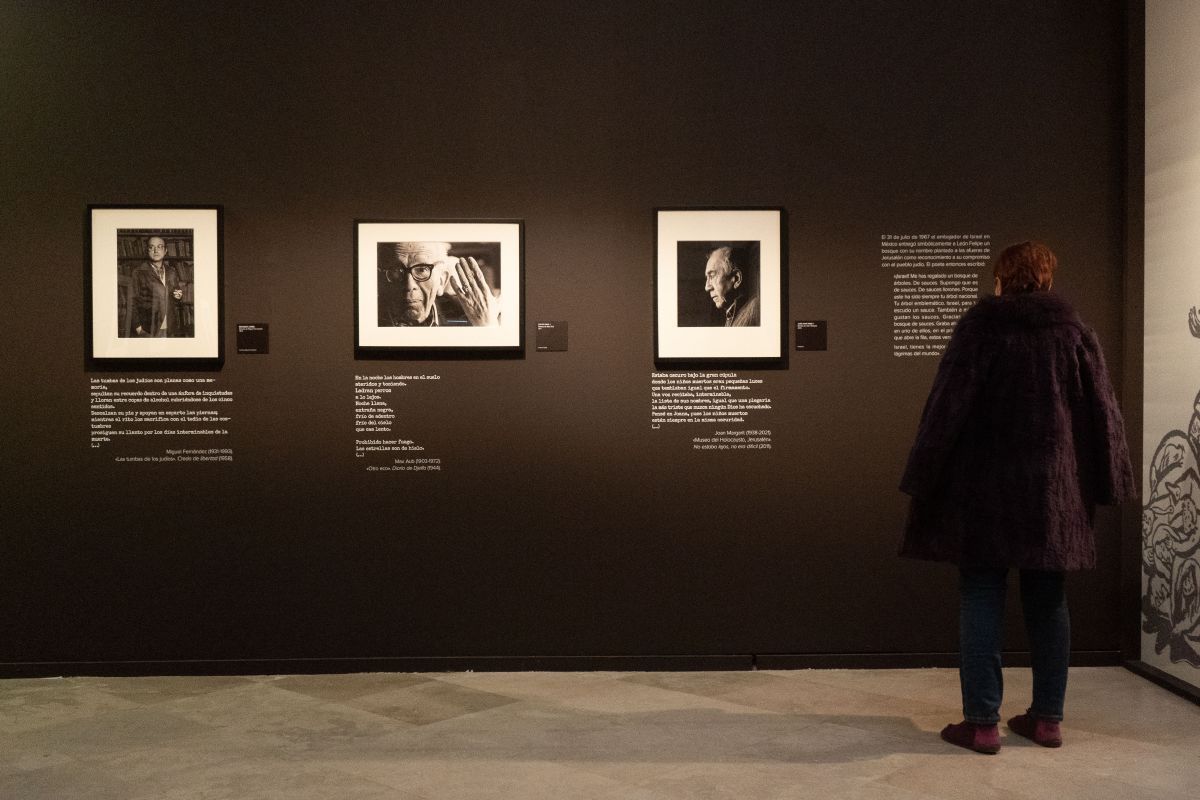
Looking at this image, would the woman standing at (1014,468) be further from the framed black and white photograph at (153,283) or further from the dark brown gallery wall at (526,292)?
the framed black and white photograph at (153,283)

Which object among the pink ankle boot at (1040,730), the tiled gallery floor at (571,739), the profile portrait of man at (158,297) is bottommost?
the tiled gallery floor at (571,739)

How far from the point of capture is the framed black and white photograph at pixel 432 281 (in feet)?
13.3

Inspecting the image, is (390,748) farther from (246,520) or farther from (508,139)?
(508,139)

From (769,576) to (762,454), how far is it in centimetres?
51

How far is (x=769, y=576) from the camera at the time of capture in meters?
4.17

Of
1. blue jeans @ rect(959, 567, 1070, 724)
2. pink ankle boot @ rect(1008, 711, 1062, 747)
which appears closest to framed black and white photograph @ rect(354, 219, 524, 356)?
blue jeans @ rect(959, 567, 1070, 724)

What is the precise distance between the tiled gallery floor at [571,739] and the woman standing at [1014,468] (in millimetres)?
294

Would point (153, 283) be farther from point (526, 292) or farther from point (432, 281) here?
point (526, 292)

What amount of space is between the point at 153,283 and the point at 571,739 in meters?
2.43

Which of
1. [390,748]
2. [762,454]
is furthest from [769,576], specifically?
[390,748]

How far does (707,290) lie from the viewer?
13.4ft

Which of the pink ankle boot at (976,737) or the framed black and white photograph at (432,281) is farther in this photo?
the framed black and white photograph at (432,281)

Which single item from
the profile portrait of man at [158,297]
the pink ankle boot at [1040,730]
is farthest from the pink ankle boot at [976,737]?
the profile portrait of man at [158,297]

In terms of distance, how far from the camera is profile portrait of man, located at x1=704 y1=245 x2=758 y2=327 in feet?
13.4
